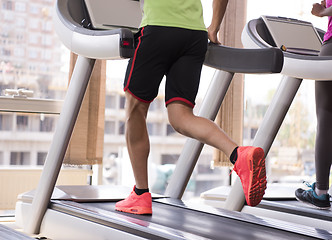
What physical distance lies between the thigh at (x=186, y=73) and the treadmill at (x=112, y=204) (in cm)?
19

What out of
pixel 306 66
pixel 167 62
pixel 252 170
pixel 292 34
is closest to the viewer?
pixel 252 170

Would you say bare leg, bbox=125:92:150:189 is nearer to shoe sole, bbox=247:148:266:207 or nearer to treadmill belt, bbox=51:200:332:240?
treadmill belt, bbox=51:200:332:240

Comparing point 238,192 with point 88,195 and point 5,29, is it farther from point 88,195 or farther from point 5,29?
point 5,29

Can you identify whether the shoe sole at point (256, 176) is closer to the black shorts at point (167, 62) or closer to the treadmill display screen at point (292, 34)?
the black shorts at point (167, 62)

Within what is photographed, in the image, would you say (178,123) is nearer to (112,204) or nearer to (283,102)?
(112,204)

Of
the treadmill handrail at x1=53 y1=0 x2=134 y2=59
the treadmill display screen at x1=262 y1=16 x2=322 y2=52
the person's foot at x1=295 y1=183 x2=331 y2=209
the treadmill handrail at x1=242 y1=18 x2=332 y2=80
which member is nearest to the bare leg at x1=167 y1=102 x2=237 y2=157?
the treadmill handrail at x1=53 y1=0 x2=134 y2=59

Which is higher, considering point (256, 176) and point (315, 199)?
point (256, 176)

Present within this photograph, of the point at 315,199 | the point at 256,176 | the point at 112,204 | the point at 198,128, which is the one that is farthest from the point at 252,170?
the point at 315,199

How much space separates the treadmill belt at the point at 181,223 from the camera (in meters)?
1.73

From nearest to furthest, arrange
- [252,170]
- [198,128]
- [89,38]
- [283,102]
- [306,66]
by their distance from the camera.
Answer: [252,170] < [198,128] < [89,38] < [306,66] < [283,102]

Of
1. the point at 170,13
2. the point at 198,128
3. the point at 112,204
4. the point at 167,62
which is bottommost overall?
the point at 112,204

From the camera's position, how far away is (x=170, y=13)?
1.87 meters

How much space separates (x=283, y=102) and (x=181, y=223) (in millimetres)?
932

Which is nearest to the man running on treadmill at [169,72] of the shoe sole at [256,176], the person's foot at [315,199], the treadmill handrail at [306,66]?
the shoe sole at [256,176]
